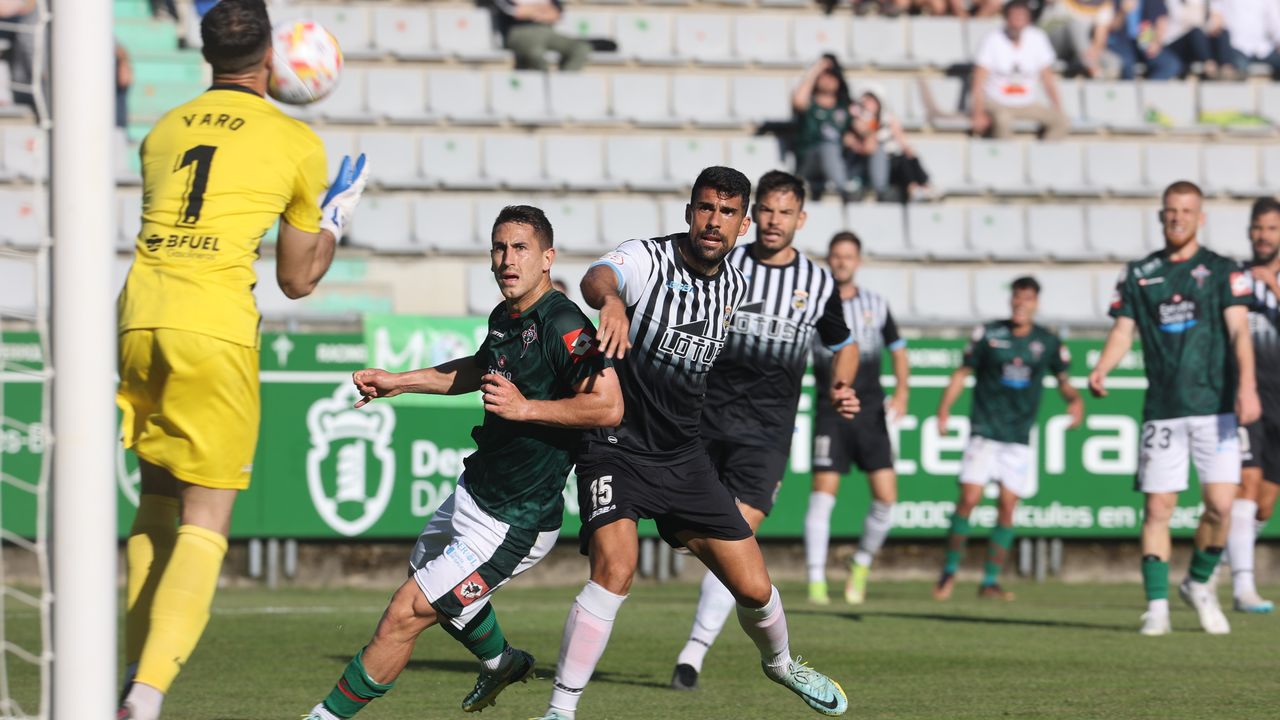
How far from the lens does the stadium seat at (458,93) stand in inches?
696

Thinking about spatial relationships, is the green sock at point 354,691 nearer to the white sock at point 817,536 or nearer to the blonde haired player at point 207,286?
the blonde haired player at point 207,286

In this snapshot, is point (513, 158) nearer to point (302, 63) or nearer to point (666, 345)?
point (666, 345)

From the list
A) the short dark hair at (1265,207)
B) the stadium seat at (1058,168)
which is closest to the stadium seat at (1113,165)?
the stadium seat at (1058,168)

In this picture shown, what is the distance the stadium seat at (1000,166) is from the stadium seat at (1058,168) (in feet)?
0.41

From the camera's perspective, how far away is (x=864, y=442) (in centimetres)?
1256

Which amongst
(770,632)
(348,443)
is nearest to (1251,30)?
(348,443)

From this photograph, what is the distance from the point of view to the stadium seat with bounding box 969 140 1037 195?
18.2 metres

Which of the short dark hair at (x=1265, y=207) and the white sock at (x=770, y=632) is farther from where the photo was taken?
the short dark hair at (x=1265, y=207)

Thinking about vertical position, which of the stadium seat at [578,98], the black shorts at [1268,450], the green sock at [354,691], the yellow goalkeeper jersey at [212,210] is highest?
the stadium seat at [578,98]

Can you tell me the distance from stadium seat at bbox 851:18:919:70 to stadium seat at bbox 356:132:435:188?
206 inches

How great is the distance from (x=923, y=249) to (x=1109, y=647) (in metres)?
8.51

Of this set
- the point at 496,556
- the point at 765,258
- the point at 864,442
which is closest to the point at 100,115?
the point at 496,556

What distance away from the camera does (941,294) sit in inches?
669

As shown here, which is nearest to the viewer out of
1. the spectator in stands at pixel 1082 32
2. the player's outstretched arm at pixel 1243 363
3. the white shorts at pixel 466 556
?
the white shorts at pixel 466 556
